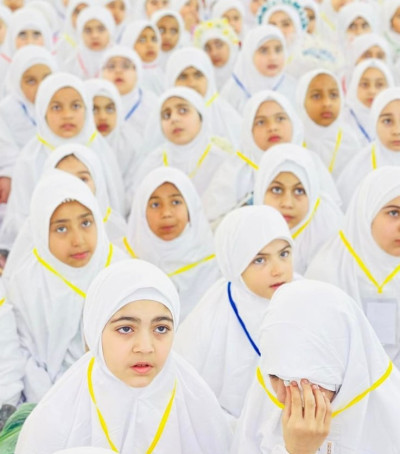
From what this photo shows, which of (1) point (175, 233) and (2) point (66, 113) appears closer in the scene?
(1) point (175, 233)

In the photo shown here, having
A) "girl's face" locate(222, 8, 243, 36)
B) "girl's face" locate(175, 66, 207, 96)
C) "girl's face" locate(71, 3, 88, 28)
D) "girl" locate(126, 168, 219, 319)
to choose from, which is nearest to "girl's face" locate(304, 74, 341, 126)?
"girl's face" locate(175, 66, 207, 96)

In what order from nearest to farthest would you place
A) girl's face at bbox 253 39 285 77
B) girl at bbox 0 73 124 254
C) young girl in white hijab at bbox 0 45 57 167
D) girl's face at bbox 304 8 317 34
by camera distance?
1. girl at bbox 0 73 124 254
2. young girl in white hijab at bbox 0 45 57 167
3. girl's face at bbox 253 39 285 77
4. girl's face at bbox 304 8 317 34

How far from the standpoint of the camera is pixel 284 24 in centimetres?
709

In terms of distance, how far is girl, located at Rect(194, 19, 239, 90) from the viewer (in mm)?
6703

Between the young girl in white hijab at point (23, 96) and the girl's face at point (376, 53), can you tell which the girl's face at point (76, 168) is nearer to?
the young girl in white hijab at point (23, 96)

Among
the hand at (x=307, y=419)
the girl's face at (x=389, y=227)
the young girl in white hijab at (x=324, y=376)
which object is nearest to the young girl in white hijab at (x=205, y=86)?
the girl's face at (x=389, y=227)

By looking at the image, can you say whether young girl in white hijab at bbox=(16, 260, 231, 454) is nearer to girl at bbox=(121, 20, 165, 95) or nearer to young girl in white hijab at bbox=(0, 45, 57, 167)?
young girl in white hijab at bbox=(0, 45, 57, 167)

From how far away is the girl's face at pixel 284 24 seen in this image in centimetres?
706

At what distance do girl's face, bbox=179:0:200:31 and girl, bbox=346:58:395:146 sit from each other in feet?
8.24

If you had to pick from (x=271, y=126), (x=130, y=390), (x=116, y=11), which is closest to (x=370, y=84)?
(x=271, y=126)

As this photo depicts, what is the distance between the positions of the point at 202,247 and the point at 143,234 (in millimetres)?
265

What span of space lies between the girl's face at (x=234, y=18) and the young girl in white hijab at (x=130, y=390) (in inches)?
223

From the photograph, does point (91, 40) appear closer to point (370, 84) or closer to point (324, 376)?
point (370, 84)

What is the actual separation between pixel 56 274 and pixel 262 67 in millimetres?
3304
